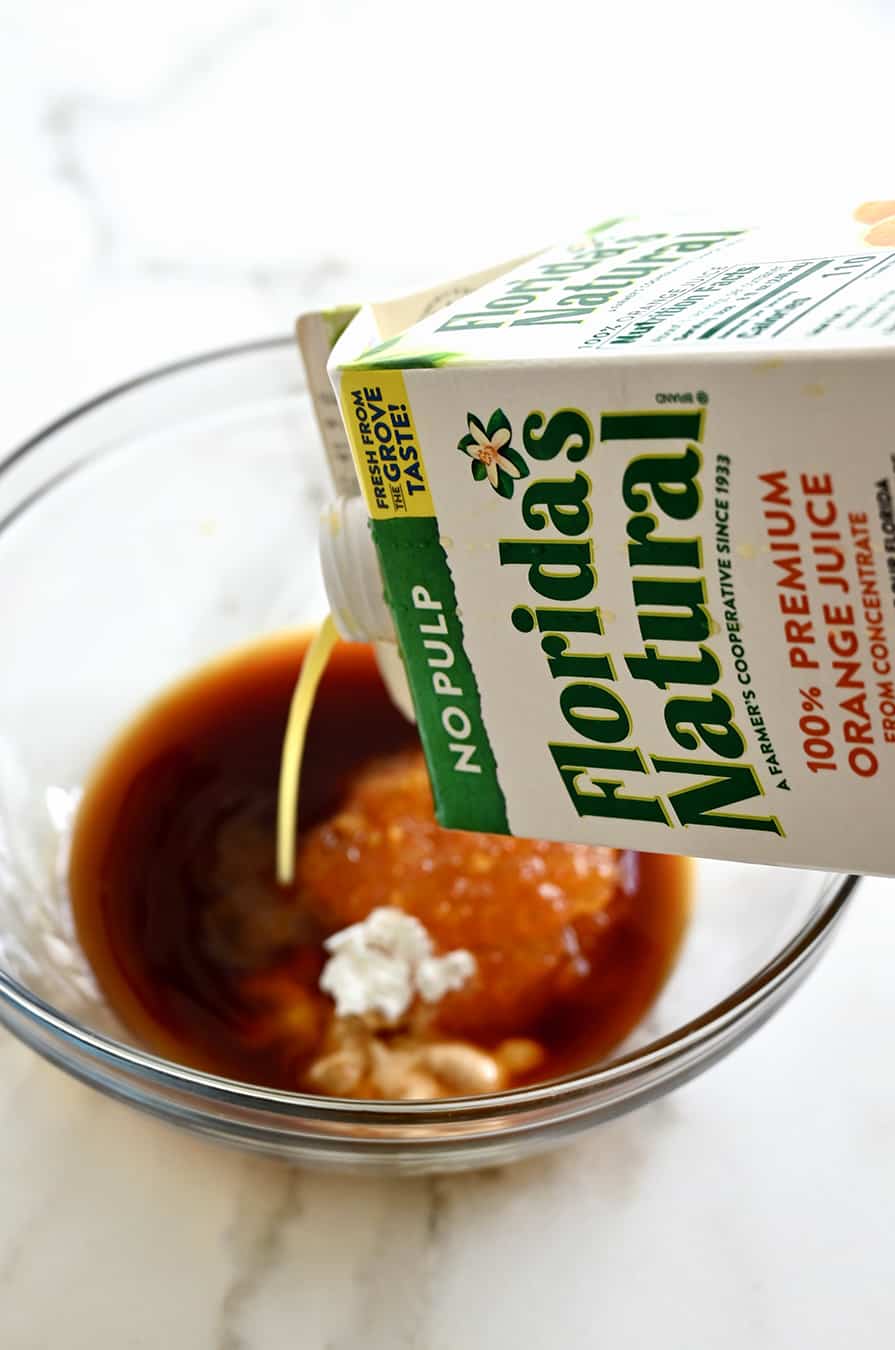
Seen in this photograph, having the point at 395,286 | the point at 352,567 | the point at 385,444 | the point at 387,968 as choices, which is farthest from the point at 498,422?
the point at 395,286

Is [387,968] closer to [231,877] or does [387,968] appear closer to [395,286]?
[231,877]

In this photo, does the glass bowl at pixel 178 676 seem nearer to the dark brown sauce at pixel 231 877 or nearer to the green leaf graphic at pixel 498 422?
the dark brown sauce at pixel 231 877

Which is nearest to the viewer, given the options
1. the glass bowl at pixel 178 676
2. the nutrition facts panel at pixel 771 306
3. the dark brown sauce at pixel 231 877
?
the nutrition facts panel at pixel 771 306

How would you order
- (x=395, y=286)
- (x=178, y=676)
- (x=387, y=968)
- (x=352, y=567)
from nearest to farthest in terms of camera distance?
(x=352, y=567) → (x=387, y=968) → (x=178, y=676) → (x=395, y=286)

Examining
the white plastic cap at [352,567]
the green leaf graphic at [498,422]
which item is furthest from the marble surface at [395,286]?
the green leaf graphic at [498,422]

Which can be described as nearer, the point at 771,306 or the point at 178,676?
the point at 771,306

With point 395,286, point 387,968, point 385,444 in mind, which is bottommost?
point 387,968
